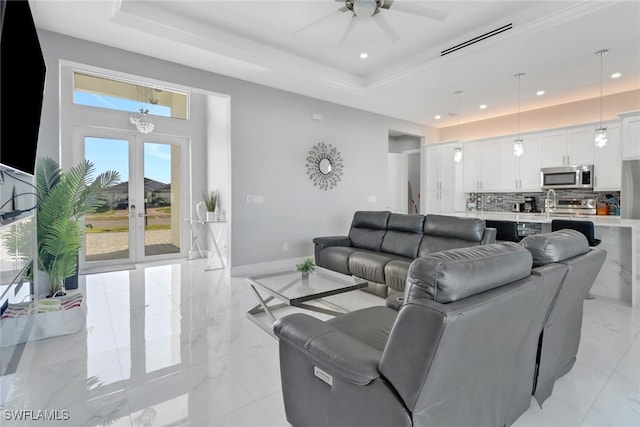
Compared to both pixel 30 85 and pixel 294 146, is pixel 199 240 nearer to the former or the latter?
pixel 294 146

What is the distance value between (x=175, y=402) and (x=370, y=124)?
596 cm

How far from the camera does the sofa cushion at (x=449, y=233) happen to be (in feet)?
11.9

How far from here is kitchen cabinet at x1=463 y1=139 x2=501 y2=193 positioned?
6609mm

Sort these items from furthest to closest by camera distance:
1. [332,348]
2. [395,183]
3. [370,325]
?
[395,183]
[370,325]
[332,348]

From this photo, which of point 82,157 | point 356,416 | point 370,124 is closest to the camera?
point 356,416

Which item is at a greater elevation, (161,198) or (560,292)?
(161,198)

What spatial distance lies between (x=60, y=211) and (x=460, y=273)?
11.4 feet

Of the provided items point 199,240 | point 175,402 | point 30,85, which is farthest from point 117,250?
point 175,402

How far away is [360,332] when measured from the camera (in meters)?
1.76

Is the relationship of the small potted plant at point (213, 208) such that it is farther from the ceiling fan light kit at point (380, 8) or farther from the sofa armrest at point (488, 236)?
the sofa armrest at point (488, 236)

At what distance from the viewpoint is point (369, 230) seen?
4.82 meters

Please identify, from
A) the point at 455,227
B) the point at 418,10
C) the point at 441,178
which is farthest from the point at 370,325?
the point at 441,178

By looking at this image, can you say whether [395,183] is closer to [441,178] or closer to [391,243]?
[441,178]

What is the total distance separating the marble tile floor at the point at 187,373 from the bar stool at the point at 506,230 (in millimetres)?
1031
